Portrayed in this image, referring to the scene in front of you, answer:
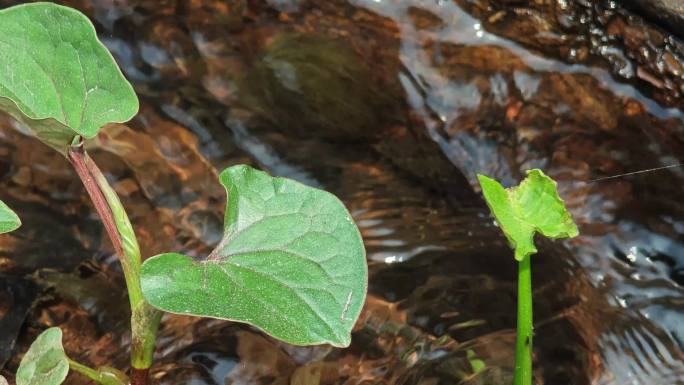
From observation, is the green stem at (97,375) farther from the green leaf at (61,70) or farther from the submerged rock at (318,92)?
the submerged rock at (318,92)

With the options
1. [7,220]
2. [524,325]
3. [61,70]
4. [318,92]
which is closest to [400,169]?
[318,92]

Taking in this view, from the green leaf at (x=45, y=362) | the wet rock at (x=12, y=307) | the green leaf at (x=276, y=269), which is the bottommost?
the wet rock at (x=12, y=307)

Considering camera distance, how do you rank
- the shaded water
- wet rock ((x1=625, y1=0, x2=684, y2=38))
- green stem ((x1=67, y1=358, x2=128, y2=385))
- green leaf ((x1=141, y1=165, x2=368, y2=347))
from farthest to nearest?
1. wet rock ((x1=625, y1=0, x2=684, y2=38))
2. the shaded water
3. green stem ((x1=67, y1=358, x2=128, y2=385))
4. green leaf ((x1=141, y1=165, x2=368, y2=347))

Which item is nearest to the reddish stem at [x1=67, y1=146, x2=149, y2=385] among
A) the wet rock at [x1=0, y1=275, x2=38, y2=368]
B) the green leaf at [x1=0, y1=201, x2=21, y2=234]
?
the green leaf at [x1=0, y1=201, x2=21, y2=234]

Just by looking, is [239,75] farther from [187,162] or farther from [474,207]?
[474,207]

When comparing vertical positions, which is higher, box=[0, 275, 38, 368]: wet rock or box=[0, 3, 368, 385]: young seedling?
box=[0, 3, 368, 385]: young seedling

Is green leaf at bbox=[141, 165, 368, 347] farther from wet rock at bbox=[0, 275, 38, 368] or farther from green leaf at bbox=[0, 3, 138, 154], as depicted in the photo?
wet rock at bbox=[0, 275, 38, 368]

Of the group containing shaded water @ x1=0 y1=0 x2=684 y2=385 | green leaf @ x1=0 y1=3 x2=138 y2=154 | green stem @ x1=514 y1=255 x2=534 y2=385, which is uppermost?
green leaf @ x1=0 y1=3 x2=138 y2=154

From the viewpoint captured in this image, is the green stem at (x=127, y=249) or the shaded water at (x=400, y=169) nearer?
the green stem at (x=127, y=249)

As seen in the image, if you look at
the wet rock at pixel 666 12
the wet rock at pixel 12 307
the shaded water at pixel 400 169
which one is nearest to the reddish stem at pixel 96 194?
the shaded water at pixel 400 169
